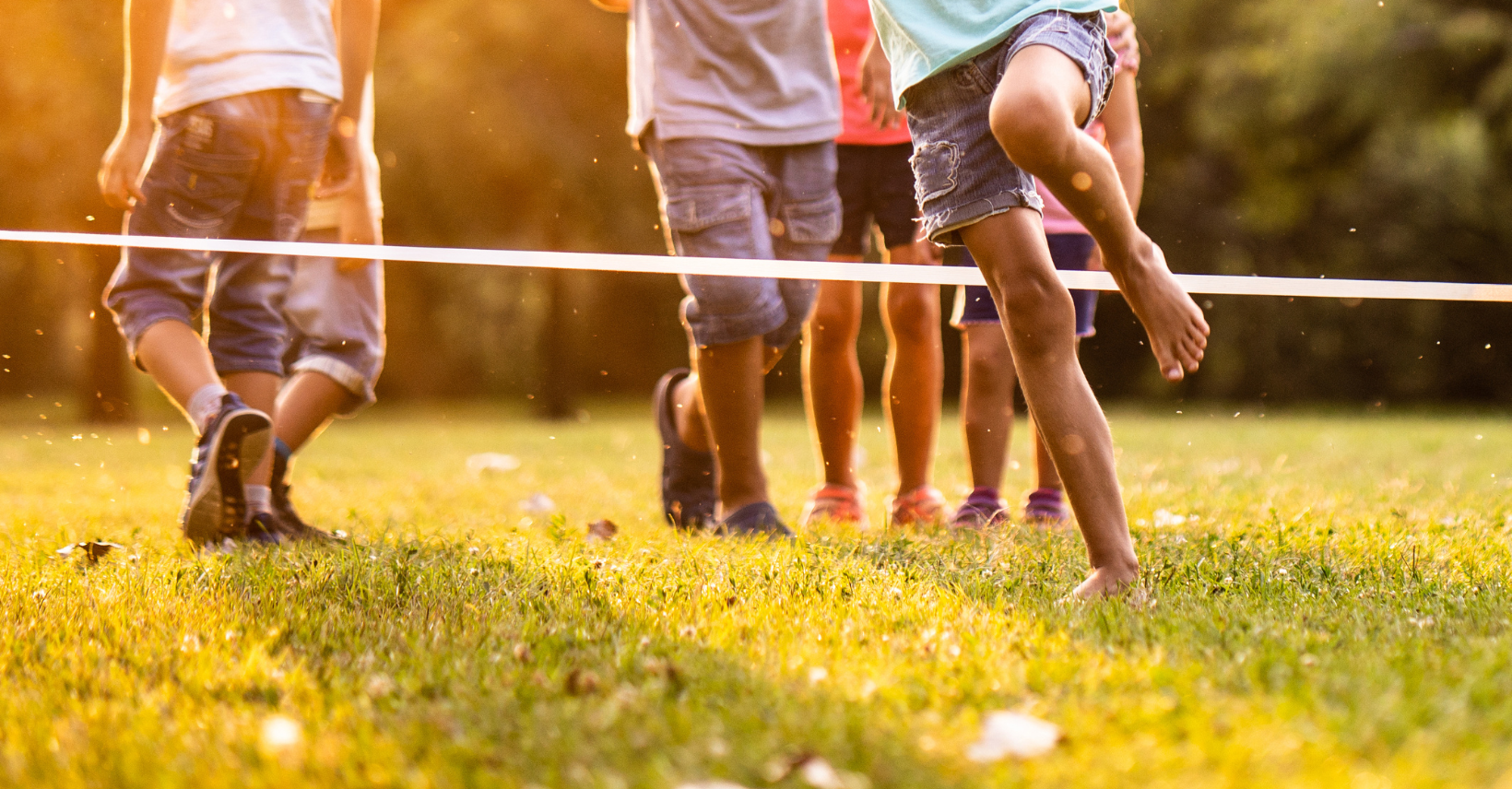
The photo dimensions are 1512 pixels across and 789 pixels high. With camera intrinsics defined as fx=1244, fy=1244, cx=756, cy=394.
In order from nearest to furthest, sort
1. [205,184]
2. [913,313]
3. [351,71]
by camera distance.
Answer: [205,184] < [351,71] < [913,313]

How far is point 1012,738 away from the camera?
56.2 inches

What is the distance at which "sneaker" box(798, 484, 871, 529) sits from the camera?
3.76 m

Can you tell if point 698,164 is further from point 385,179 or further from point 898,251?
point 385,179

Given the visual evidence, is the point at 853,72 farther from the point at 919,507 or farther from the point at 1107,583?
the point at 1107,583

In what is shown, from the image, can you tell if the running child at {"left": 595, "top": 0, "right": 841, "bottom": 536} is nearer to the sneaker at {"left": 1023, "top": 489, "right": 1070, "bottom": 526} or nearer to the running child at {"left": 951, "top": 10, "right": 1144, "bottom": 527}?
the running child at {"left": 951, "top": 10, "right": 1144, "bottom": 527}

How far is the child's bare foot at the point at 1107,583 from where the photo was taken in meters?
2.23

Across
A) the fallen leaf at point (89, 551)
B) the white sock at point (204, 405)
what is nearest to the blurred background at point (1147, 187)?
the white sock at point (204, 405)

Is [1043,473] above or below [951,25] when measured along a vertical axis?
below

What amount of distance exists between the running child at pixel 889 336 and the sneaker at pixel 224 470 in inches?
62.6

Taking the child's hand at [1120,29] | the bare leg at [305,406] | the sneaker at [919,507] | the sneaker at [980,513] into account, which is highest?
the child's hand at [1120,29]

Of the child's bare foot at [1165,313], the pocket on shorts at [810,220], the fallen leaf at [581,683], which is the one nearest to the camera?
the fallen leaf at [581,683]

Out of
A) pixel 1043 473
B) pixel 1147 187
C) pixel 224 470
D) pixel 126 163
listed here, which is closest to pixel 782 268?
pixel 1043 473

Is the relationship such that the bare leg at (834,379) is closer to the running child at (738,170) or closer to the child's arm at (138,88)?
the running child at (738,170)

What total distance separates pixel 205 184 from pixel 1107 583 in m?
2.46
